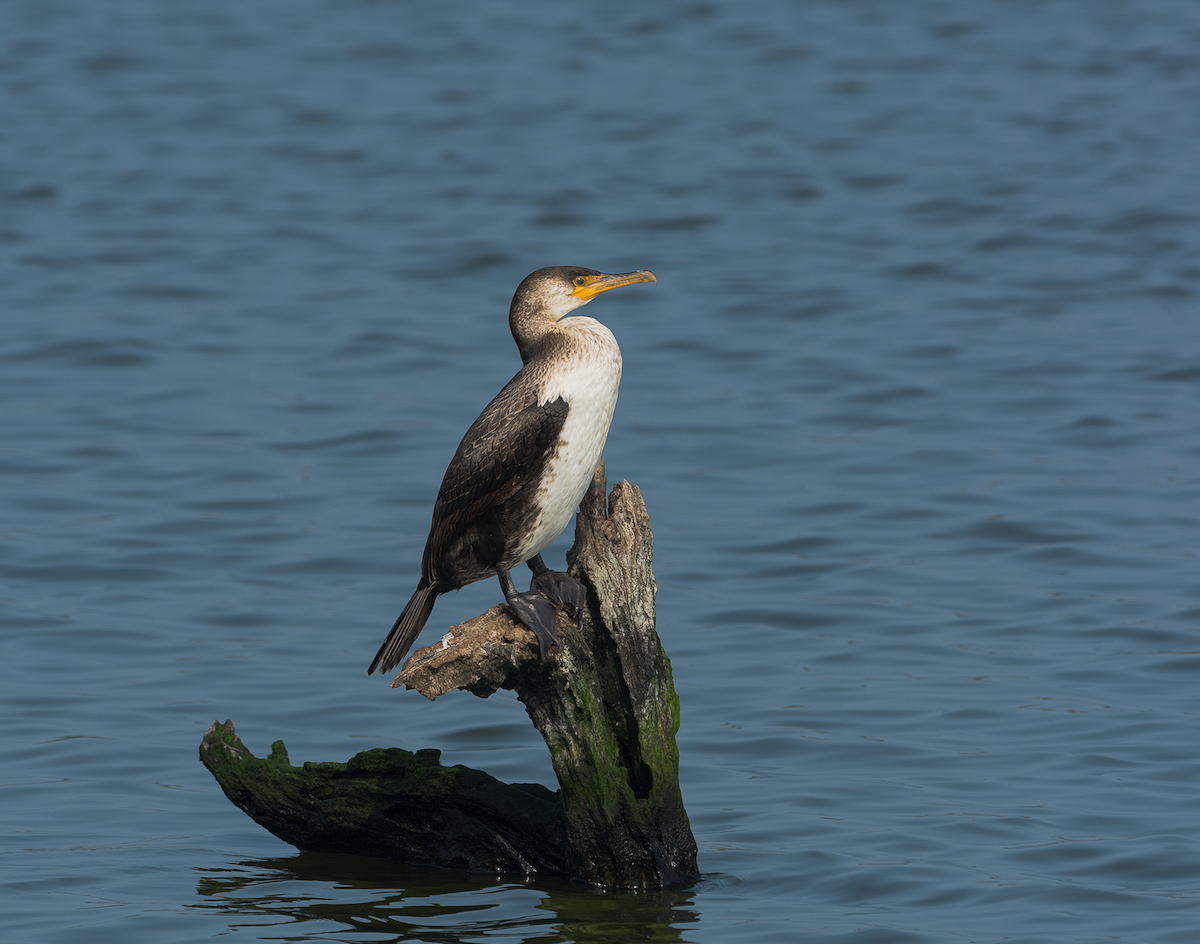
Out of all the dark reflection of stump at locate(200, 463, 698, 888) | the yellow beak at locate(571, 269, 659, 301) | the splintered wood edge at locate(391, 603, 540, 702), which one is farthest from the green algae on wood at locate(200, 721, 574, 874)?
the yellow beak at locate(571, 269, 659, 301)

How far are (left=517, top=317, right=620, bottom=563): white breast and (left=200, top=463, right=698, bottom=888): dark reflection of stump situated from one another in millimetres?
107

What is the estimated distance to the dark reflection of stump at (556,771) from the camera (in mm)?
6059

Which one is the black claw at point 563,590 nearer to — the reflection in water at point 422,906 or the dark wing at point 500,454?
the dark wing at point 500,454

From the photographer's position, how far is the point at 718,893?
644cm

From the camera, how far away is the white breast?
6.21 metres

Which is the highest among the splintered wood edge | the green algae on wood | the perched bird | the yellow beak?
the yellow beak

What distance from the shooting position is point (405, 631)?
644 centimetres

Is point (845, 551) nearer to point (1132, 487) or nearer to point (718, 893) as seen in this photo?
point (1132, 487)

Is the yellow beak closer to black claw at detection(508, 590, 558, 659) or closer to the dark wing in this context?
the dark wing

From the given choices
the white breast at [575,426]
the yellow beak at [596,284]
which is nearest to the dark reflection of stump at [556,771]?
the white breast at [575,426]

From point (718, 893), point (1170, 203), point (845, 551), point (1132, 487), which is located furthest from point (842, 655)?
point (1170, 203)

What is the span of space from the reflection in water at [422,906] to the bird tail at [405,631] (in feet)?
2.81

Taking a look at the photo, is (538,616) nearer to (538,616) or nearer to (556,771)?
(538,616)

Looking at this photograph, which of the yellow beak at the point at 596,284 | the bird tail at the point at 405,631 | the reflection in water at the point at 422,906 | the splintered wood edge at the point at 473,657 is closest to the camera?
the splintered wood edge at the point at 473,657
